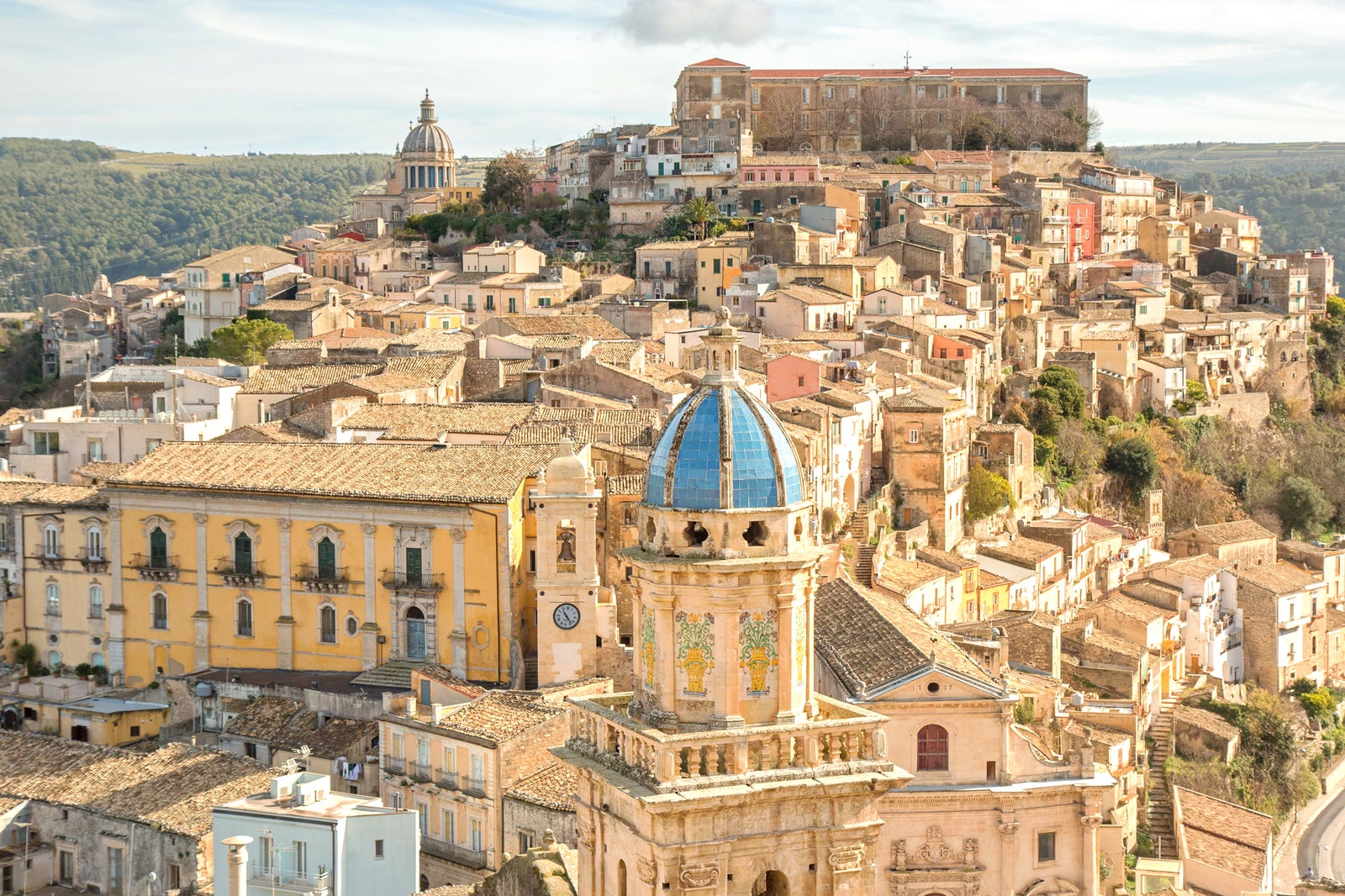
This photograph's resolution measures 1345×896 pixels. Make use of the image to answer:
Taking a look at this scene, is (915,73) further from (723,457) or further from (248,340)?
(723,457)

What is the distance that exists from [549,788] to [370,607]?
9162mm

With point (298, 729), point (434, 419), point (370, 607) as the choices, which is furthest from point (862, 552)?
point (298, 729)

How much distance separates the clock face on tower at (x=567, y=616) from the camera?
32031mm

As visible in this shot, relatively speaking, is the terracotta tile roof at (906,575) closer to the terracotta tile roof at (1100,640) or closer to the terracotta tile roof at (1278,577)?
the terracotta tile roof at (1100,640)

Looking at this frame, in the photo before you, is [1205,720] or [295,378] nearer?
[1205,720]

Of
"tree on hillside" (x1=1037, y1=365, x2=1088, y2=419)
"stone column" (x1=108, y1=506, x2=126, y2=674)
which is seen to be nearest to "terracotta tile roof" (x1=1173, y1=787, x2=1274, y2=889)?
"stone column" (x1=108, y1=506, x2=126, y2=674)

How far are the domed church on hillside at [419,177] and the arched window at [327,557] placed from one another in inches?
2186

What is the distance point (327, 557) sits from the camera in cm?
3591

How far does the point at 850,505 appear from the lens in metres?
44.2

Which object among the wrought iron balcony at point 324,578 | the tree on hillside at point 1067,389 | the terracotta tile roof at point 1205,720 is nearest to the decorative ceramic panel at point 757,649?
the wrought iron balcony at point 324,578

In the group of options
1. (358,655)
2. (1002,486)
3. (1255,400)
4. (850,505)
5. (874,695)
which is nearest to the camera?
(874,695)

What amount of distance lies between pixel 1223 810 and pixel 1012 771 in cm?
1302

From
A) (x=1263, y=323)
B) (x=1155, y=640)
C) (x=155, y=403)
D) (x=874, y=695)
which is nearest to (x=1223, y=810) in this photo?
(x=1155, y=640)

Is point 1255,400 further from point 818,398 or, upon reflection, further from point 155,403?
point 155,403
